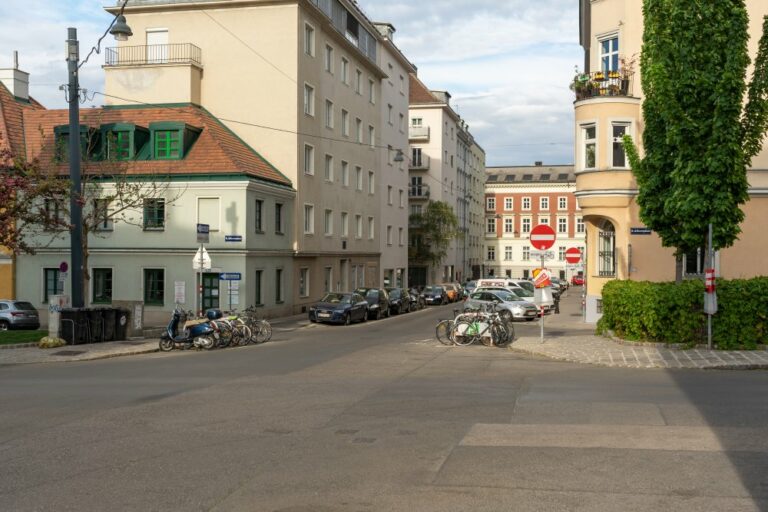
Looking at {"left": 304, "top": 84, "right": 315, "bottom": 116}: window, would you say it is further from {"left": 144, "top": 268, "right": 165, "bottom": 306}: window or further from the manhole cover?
the manhole cover

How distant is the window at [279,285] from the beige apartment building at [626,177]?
1548 cm

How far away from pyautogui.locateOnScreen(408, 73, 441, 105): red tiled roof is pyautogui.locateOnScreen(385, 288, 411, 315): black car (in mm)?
35606

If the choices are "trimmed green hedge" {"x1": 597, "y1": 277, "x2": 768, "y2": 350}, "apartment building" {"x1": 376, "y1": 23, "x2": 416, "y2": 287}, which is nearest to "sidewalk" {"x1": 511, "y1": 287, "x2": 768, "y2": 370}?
"trimmed green hedge" {"x1": 597, "y1": 277, "x2": 768, "y2": 350}

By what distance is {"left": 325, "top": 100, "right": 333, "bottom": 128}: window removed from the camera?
44156 millimetres

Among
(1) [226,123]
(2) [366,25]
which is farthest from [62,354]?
(2) [366,25]

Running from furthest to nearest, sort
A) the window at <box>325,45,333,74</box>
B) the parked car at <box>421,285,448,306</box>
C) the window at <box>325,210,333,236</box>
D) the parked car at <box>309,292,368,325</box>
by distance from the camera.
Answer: the parked car at <box>421,285,448,306</box> → the window at <box>325,210,333,236</box> → the window at <box>325,45,333,74</box> → the parked car at <box>309,292,368,325</box>

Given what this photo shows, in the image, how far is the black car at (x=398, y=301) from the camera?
42844mm

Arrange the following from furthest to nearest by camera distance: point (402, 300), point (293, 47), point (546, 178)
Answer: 1. point (546, 178)
2. point (402, 300)
3. point (293, 47)

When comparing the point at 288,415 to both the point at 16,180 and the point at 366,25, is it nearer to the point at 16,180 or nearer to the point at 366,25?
the point at 16,180

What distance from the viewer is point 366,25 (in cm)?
5188

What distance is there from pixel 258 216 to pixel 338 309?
19.2 feet

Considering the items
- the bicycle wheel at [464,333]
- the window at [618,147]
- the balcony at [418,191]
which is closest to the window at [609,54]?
the window at [618,147]

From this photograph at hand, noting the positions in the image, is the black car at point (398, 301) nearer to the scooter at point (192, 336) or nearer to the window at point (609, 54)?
the window at point (609, 54)

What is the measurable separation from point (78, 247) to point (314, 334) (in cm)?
871
